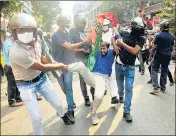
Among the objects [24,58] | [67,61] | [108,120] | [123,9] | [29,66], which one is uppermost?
[24,58]

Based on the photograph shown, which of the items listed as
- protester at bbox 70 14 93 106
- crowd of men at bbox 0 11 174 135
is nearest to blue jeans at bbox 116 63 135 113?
crowd of men at bbox 0 11 174 135

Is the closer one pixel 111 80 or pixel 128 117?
pixel 128 117

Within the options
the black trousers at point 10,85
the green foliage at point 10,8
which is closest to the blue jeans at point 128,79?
the black trousers at point 10,85

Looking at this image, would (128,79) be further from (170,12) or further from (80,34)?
(170,12)

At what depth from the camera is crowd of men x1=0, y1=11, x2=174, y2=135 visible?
348cm

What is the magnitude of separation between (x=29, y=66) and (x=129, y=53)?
Result: 6.78ft

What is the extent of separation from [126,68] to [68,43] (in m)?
1.20

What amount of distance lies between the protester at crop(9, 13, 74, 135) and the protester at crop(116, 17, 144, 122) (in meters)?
1.41

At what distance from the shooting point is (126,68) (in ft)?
16.5

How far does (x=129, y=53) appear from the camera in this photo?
4.90 meters

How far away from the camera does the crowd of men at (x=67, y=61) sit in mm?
3479

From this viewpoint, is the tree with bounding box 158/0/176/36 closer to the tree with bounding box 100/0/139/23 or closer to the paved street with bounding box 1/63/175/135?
the paved street with bounding box 1/63/175/135

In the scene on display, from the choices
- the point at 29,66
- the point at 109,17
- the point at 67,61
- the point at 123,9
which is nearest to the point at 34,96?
the point at 29,66

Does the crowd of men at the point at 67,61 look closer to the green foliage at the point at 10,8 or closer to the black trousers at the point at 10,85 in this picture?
the black trousers at the point at 10,85
